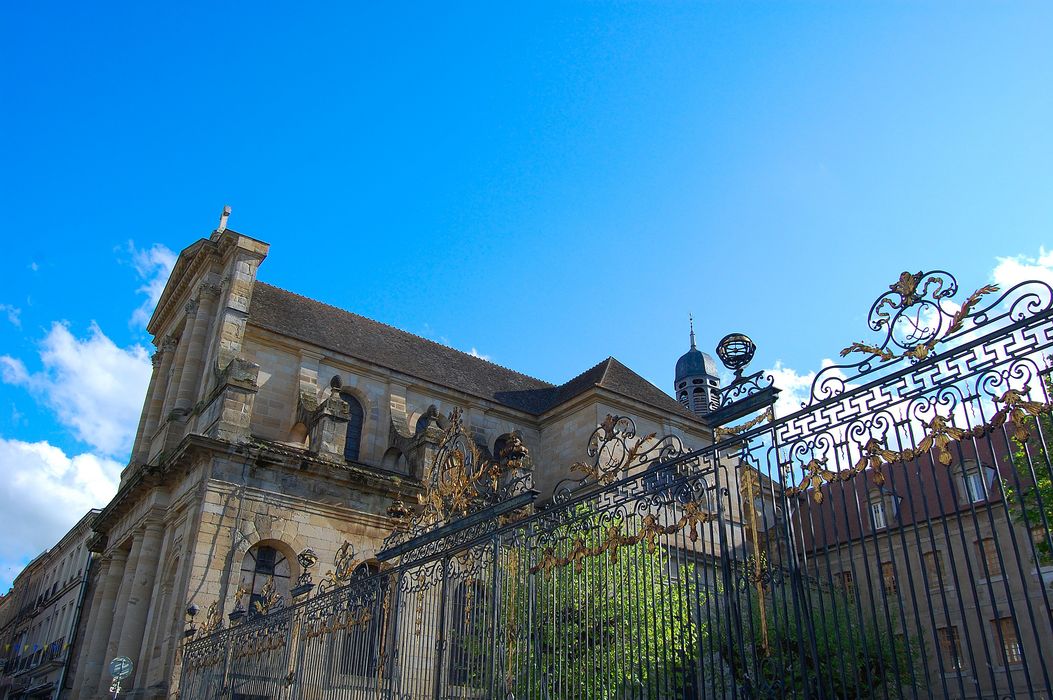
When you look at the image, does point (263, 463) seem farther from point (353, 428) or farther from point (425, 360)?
point (425, 360)

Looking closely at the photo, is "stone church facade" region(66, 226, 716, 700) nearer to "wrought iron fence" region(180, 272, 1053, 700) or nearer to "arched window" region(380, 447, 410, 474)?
"arched window" region(380, 447, 410, 474)

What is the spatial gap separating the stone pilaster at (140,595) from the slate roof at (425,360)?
19.9 feet

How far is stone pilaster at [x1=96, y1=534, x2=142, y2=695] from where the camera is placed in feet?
62.9

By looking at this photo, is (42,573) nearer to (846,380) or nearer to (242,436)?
(242,436)

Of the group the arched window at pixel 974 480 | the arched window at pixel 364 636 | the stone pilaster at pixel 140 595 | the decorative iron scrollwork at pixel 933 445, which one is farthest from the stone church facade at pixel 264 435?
the decorative iron scrollwork at pixel 933 445

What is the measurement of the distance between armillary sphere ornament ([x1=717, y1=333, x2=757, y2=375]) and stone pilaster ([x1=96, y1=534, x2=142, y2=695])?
57.5 feet

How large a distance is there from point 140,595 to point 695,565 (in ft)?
57.7

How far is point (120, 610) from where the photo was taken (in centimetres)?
2017

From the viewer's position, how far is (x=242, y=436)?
1917 cm

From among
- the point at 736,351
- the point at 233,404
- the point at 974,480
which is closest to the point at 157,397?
the point at 233,404

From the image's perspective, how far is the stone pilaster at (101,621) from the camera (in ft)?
65.1

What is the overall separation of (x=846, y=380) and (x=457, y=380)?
21687 millimetres

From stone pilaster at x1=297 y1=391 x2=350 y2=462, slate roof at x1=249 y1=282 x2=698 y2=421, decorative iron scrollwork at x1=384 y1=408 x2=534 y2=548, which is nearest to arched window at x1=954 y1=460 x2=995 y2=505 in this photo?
decorative iron scrollwork at x1=384 y1=408 x2=534 y2=548

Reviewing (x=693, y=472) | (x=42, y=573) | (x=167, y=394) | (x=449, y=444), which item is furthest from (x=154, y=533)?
(x=42, y=573)
